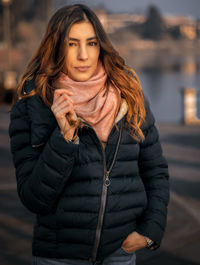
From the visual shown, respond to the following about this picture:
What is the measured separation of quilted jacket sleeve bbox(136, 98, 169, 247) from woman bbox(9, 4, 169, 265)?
5 centimetres

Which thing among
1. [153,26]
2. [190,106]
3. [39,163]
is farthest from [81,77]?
[153,26]

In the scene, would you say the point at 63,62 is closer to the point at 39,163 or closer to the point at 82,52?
the point at 82,52

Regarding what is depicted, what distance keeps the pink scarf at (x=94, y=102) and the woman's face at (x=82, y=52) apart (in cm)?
3

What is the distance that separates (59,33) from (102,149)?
18.0 inches

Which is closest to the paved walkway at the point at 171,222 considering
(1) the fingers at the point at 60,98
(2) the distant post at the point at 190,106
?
(1) the fingers at the point at 60,98

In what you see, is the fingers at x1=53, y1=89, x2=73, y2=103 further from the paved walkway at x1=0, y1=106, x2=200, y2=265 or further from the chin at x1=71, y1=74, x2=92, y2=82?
the paved walkway at x1=0, y1=106, x2=200, y2=265

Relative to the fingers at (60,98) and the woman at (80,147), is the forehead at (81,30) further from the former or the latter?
the fingers at (60,98)

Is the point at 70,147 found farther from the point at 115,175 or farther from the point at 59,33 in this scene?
the point at 59,33

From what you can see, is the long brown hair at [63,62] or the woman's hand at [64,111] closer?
the woman's hand at [64,111]

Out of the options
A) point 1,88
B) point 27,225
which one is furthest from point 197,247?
point 1,88

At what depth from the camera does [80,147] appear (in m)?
1.91

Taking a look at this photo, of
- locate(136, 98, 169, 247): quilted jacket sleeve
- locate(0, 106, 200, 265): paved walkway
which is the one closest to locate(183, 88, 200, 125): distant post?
locate(0, 106, 200, 265): paved walkway

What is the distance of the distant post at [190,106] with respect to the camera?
589 inches

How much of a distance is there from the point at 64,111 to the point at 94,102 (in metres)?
0.23
